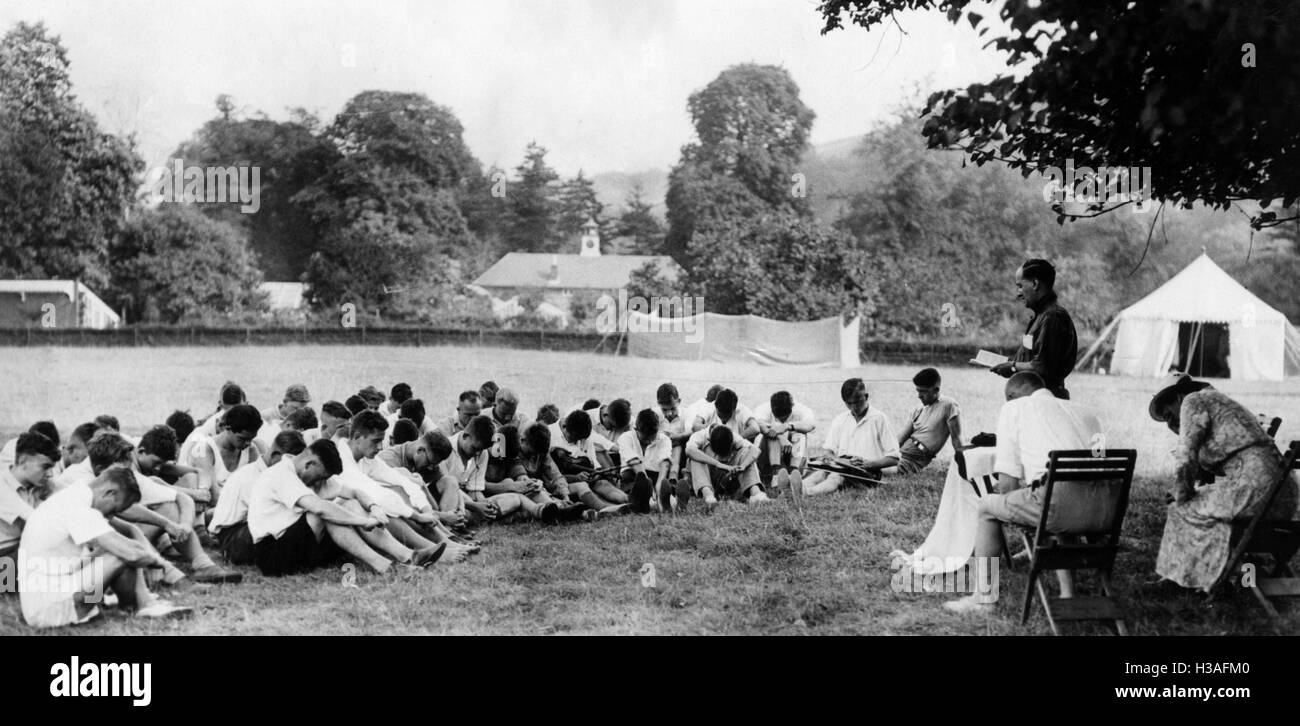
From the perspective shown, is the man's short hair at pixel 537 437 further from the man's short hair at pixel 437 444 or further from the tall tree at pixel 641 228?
the tall tree at pixel 641 228

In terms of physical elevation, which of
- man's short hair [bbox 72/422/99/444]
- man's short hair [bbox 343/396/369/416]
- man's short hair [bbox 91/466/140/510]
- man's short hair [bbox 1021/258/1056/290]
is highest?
man's short hair [bbox 1021/258/1056/290]

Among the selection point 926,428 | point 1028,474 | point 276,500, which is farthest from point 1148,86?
point 276,500

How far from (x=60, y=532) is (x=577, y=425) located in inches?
141

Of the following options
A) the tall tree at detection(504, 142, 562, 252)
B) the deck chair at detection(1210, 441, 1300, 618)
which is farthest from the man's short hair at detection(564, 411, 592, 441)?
the tall tree at detection(504, 142, 562, 252)

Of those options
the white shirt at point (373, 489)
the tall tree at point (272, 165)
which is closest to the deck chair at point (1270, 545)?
the white shirt at point (373, 489)

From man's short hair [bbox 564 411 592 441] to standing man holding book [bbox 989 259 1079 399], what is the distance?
293 centimetres

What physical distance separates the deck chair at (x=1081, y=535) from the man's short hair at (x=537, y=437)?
132 inches

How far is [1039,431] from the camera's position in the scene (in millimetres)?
4965

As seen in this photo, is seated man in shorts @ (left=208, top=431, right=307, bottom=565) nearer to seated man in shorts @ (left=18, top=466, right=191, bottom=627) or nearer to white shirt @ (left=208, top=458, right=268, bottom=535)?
white shirt @ (left=208, top=458, right=268, bottom=535)

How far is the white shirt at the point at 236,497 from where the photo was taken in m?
5.64

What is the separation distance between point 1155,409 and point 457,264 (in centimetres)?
1369

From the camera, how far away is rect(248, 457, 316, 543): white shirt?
5.35 meters

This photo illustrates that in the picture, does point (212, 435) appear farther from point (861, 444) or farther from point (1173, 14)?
point (1173, 14)

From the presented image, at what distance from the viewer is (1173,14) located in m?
4.84
